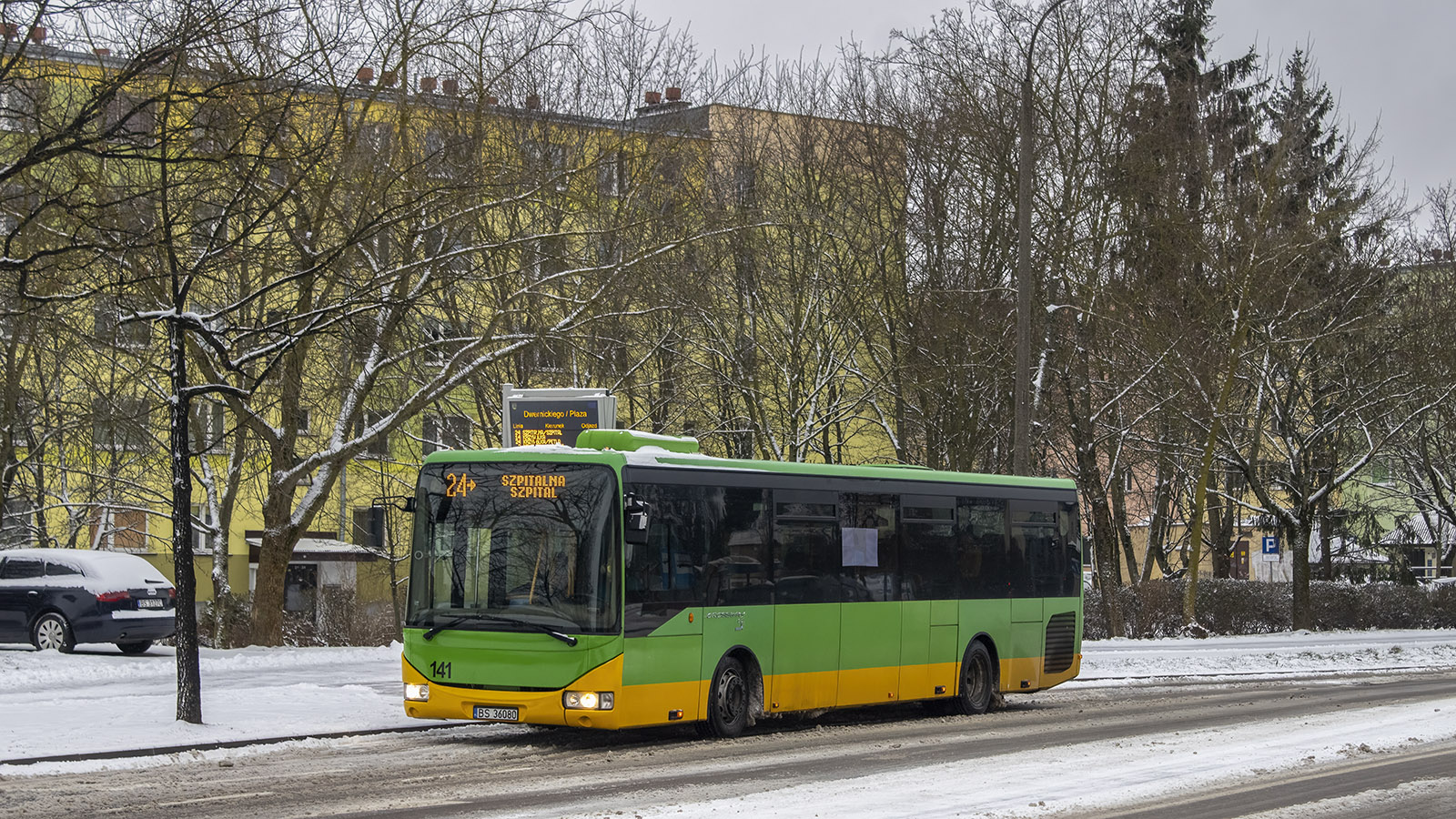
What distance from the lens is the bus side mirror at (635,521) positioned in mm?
15102

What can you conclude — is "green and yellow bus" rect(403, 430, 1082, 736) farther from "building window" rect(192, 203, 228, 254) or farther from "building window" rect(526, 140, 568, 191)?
"building window" rect(526, 140, 568, 191)

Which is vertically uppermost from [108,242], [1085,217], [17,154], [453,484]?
[1085,217]

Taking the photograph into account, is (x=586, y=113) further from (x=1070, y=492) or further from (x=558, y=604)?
(x=558, y=604)

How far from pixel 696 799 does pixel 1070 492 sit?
1198 cm

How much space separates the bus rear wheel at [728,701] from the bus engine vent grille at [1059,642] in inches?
245

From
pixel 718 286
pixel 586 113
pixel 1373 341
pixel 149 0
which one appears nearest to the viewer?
pixel 149 0

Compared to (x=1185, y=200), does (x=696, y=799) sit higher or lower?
lower

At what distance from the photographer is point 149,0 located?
14273 mm

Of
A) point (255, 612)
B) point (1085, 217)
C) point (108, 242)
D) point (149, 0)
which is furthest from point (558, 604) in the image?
point (1085, 217)

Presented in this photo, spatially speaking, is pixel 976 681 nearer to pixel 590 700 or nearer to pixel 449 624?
pixel 590 700

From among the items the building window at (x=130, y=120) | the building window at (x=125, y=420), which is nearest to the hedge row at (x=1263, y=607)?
the building window at (x=125, y=420)

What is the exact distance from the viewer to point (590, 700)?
14727 millimetres

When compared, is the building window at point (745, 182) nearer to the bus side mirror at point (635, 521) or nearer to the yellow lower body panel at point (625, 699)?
the yellow lower body panel at point (625, 699)

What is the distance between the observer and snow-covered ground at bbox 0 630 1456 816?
11422 millimetres
